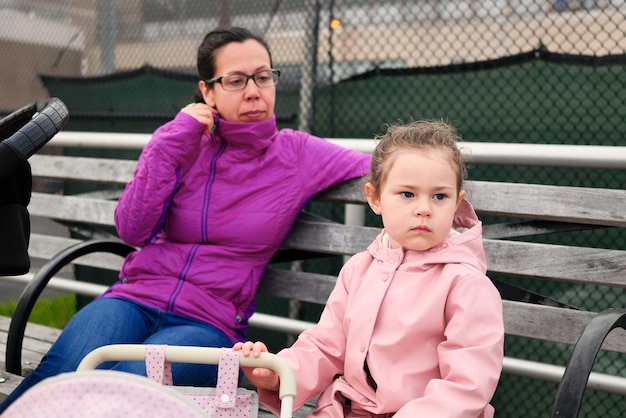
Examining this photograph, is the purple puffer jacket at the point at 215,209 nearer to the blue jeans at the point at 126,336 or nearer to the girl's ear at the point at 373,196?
the blue jeans at the point at 126,336

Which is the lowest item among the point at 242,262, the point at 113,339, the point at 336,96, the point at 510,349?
the point at 510,349

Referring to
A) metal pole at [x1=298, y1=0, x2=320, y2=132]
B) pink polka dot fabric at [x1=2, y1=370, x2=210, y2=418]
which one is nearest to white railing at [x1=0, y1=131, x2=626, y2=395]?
metal pole at [x1=298, y1=0, x2=320, y2=132]

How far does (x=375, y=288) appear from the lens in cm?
205

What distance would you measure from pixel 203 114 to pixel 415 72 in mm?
1631

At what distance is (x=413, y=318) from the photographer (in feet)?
6.41

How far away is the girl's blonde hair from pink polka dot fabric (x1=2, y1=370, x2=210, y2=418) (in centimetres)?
98

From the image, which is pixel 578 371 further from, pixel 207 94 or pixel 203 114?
pixel 207 94

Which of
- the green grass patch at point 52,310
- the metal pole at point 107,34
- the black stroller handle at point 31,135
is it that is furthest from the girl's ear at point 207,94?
the green grass patch at point 52,310

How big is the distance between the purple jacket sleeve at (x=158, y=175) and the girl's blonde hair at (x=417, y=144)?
2.89 ft

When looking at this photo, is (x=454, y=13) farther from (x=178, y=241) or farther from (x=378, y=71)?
(x=178, y=241)

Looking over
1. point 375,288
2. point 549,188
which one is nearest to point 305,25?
point 549,188

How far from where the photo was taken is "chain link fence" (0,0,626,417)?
3.67 metres

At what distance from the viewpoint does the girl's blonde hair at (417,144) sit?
6.66ft

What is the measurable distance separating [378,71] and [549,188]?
1.85 meters
